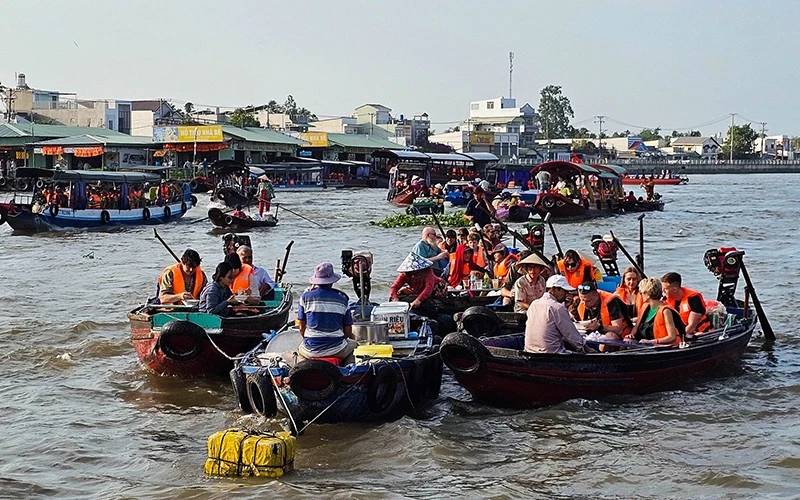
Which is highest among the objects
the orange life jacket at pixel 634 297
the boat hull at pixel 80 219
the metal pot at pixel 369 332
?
the boat hull at pixel 80 219

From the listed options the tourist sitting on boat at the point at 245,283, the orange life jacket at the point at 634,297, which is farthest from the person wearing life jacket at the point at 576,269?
the tourist sitting on boat at the point at 245,283

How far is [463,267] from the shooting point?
540 inches

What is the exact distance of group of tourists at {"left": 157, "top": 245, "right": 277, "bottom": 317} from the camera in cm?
1079

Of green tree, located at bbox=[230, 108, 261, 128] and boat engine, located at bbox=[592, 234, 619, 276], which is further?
green tree, located at bbox=[230, 108, 261, 128]

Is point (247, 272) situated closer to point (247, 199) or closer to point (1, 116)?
point (247, 199)

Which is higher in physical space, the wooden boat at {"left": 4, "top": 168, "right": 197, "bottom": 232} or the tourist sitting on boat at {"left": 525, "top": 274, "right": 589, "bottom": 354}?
the wooden boat at {"left": 4, "top": 168, "right": 197, "bottom": 232}

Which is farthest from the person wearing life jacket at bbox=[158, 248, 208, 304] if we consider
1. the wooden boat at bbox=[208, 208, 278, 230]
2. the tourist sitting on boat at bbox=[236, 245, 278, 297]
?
the wooden boat at bbox=[208, 208, 278, 230]

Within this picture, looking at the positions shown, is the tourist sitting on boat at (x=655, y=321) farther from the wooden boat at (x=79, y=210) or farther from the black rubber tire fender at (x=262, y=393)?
the wooden boat at (x=79, y=210)

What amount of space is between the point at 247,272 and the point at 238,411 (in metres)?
2.46

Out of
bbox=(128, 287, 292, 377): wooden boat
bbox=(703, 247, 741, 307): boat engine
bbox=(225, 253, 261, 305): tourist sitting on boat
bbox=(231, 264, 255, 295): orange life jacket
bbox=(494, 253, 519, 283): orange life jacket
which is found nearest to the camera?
bbox=(128, 287, 292, 377): wooden boat

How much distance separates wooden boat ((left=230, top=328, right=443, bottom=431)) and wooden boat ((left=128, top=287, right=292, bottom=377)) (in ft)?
3.56

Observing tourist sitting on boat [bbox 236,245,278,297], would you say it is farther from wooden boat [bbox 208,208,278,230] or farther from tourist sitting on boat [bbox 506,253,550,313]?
wooden boat [bbox 208,208,278,230]

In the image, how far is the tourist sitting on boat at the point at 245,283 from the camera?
1156 centimetres

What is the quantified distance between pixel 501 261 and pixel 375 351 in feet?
14.7
